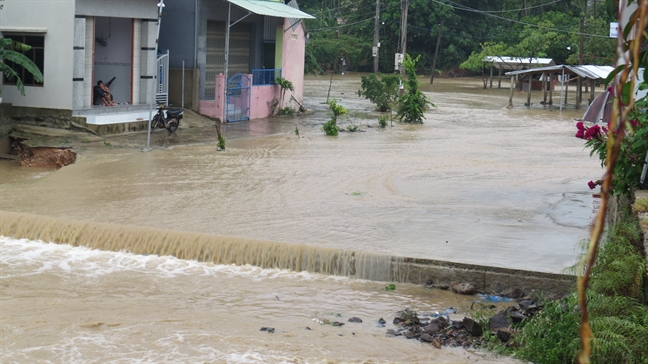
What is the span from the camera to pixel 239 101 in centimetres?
2302

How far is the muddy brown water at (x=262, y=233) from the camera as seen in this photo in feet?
23.9

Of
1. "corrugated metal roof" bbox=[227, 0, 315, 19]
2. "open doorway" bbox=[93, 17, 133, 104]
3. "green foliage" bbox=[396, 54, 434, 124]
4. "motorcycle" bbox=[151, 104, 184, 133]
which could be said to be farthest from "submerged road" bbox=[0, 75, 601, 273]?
"green foliage" bbox=[396, 54, 434, 124]

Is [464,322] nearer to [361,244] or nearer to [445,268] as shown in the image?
[445,268]

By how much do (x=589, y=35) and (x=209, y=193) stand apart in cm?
3748

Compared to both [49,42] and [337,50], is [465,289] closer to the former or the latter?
[49,42]

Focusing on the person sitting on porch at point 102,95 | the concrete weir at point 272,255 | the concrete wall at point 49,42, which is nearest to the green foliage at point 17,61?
the concrete wall at point 49,42

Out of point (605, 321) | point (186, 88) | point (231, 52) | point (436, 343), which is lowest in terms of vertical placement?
point (436, 343)

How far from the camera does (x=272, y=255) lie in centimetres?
965

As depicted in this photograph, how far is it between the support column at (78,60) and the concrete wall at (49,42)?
7cm

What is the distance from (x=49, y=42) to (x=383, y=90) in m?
13.1

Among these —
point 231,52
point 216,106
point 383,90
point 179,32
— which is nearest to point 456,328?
point 216,106

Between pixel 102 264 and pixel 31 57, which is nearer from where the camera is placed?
pixel 102 264

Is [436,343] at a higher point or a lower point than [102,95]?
lower

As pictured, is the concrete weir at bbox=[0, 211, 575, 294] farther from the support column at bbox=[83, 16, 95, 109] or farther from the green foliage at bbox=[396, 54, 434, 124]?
the green foliage at bbox=[396, 54, 434, 124]
